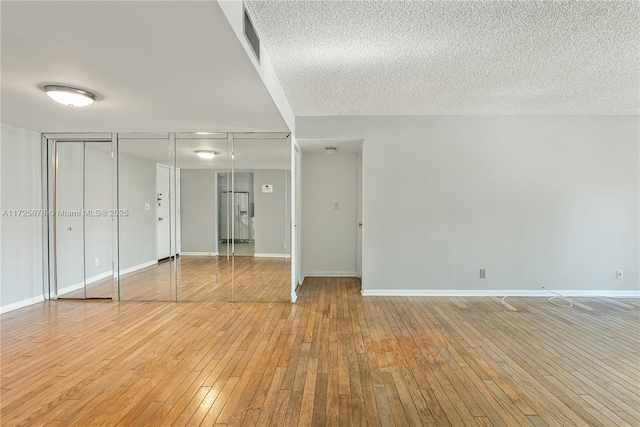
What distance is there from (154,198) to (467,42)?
4565 millimetres

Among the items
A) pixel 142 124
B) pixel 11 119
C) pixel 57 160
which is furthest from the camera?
pixel 57 160

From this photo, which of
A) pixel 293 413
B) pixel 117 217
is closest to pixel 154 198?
pixel 117 217

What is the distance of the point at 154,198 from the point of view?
5129 millimetres

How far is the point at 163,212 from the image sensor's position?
197 inches

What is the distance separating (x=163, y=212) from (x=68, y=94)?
227cm

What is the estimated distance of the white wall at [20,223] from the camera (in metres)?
4.27

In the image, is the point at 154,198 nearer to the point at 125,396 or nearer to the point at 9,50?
the point at 9,50

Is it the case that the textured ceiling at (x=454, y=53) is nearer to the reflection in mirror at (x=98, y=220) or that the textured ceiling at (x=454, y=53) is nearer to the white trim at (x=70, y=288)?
the reflection in mirror at (x=98, y=220)

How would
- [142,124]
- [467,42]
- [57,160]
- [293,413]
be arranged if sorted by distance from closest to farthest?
[293,413], [467,42], [142,124], [57,160]

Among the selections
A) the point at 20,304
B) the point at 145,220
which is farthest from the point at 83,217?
the point at 20,304

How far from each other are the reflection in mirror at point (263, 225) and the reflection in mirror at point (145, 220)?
102 cm

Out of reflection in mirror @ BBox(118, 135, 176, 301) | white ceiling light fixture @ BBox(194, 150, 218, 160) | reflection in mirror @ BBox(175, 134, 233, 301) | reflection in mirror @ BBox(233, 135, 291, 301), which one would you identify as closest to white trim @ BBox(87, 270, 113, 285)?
reflection in mirror @ BBox(118, 135, 176, 301)

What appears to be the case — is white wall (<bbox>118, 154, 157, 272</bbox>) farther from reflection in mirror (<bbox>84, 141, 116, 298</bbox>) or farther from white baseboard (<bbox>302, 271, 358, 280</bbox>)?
white baseboard (<bbox>302, 271, 358, 280</bbox>)

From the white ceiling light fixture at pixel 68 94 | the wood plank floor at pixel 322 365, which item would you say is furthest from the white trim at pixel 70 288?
the white ceiling light fixture at pixel 68 94
